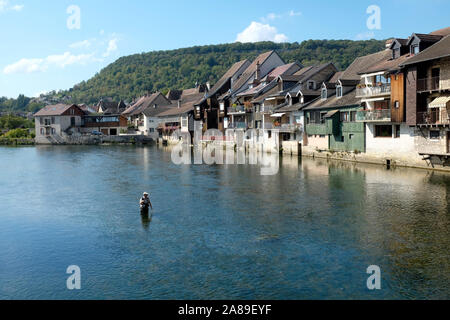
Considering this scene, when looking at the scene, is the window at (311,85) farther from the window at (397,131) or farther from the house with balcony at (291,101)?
the window at (397,131)

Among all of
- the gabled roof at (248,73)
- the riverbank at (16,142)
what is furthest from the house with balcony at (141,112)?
the gabled roof at (248,73)

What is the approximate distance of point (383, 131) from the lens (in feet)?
183

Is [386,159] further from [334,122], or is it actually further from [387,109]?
[334,122]

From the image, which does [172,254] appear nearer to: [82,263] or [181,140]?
[82,263]

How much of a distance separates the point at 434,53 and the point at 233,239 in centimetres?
3436

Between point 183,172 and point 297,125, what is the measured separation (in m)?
25.3

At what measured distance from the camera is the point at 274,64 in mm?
101938

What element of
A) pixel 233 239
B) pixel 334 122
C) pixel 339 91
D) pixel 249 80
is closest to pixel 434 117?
pixel 334 122

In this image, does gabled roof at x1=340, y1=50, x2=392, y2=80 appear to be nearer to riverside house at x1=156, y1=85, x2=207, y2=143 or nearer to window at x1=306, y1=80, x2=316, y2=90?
window at x1=306, y1=80, x2=316, y2=90

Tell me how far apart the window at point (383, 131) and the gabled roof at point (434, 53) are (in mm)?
9716

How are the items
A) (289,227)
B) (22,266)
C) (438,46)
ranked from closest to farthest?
(22,266), (289,227), (438,46)

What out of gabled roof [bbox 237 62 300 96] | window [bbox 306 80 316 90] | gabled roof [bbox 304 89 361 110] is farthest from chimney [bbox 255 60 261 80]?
gabled roof [bbox 304 89 361 110]

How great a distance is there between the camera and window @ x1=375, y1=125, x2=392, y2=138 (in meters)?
55.1

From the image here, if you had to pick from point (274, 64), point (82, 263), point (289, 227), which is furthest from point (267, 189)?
point (274, 64)
